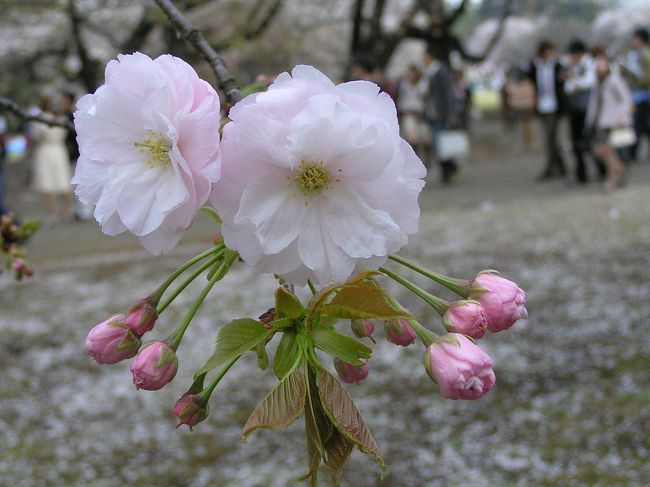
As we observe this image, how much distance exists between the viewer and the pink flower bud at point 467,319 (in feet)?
2.59

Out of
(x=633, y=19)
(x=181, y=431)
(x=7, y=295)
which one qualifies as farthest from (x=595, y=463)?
(x=633, y=19)

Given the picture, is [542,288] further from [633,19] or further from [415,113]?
[633,19]

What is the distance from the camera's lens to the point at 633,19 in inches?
1164

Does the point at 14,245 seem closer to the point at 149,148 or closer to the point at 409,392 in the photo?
the point at 149,148

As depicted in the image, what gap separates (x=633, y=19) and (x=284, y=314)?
31439 millimetres

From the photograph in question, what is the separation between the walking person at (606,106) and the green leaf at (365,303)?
679 cm

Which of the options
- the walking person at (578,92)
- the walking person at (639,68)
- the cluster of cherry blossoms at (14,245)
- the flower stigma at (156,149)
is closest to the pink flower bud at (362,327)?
the flower stigma at (156,149)

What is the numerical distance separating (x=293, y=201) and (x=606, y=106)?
6.92 meters

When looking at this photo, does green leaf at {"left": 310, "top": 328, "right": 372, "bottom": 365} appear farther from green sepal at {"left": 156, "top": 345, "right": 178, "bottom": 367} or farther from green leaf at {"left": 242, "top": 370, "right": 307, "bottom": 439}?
green sepal at {"left": 156, "top": 345, "right": 178, "bottom": 367}

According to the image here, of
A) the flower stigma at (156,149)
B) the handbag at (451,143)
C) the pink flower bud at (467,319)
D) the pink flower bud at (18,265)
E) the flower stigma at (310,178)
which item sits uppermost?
the flower stigma at (310,178)

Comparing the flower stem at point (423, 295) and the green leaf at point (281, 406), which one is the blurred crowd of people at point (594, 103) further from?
the green leaf at point (281, 406)

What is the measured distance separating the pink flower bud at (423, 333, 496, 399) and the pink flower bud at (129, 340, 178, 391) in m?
0.25

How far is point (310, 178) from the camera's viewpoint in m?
0.75

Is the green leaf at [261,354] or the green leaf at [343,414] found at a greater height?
the green leaf at [343,414]
